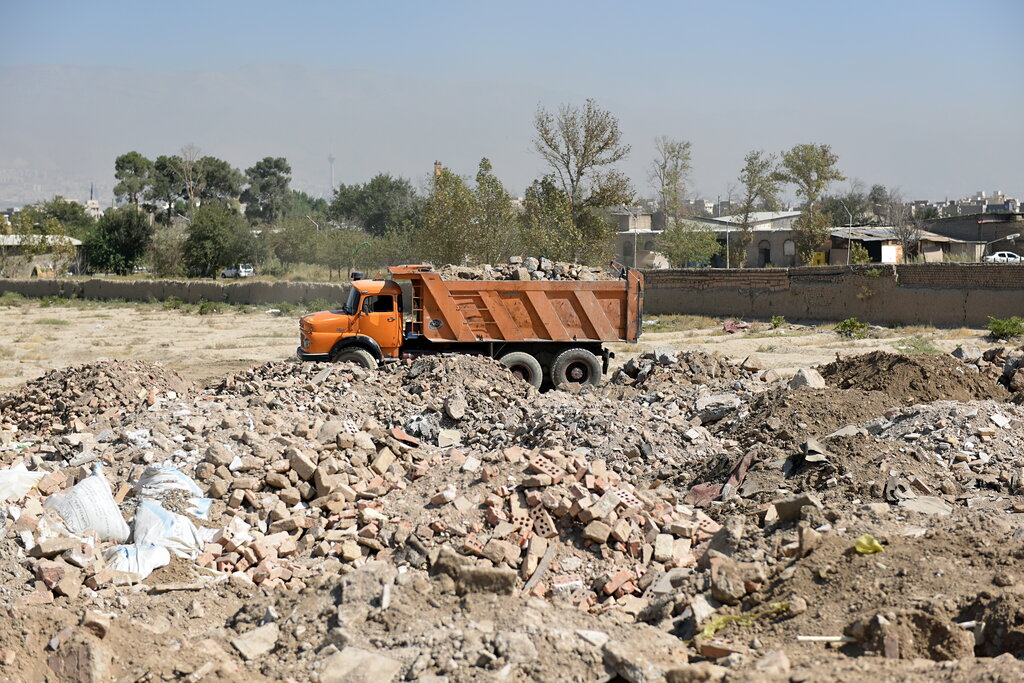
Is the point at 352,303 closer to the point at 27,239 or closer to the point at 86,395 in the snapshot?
the point at 86,395

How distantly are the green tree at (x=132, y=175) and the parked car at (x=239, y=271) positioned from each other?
3224 cm

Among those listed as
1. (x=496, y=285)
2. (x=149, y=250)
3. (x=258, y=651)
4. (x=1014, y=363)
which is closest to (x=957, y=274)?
(x=1014, y=363)

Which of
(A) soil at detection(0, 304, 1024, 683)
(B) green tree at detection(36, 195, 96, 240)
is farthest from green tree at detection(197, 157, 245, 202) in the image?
(A) soil at detection(0, 304, 1024, 683)

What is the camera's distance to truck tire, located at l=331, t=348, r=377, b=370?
51.6 ft

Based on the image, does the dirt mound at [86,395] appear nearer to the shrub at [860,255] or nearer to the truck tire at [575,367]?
the truck tire at [575,367]

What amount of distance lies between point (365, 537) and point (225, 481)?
6.37 feet

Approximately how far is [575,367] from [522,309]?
1.49 m

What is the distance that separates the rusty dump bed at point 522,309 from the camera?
1591 centimetres

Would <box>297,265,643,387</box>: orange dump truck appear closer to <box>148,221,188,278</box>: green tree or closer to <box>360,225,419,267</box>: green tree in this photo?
<box>360,225,419,267</box>: green tree

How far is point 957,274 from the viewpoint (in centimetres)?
2555

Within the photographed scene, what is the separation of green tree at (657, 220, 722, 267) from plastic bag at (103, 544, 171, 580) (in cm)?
4343

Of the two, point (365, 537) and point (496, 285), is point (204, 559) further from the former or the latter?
point (496, 285)

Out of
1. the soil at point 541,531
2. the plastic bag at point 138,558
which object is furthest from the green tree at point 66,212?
the plastic bag at point 138,558

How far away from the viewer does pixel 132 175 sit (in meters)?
85.4
